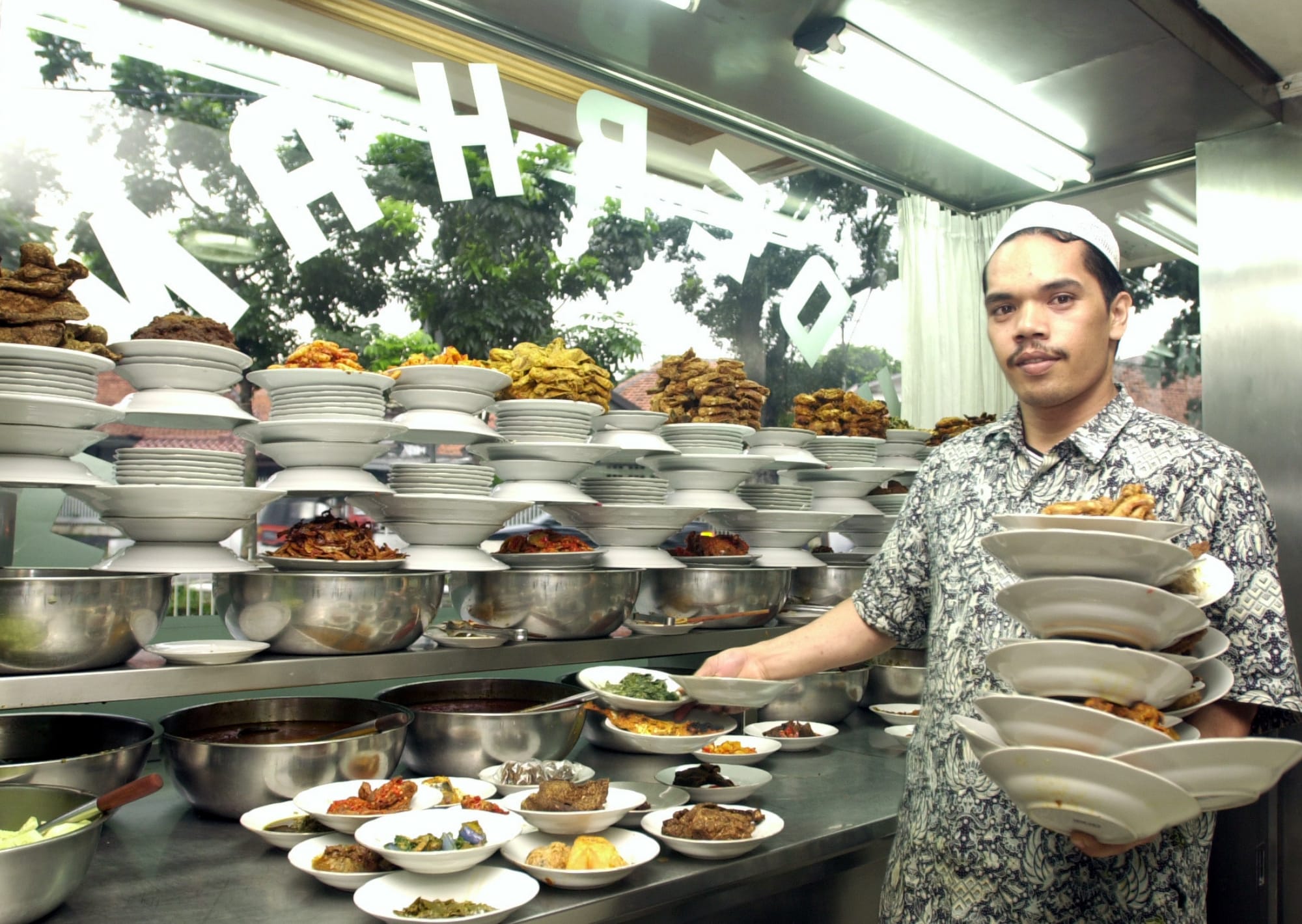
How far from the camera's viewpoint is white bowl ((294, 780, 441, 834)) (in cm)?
178

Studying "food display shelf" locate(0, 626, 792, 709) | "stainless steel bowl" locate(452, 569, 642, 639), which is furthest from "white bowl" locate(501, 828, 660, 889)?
"stainless steel bowl" locate(452, 569, 642, 639)

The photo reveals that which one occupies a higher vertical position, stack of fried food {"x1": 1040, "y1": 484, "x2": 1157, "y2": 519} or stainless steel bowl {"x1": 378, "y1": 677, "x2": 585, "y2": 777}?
stack of fried food {"x1": 1040, "y1": 484, "x2": 1157, "y2": 519}

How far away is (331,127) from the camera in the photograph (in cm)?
333

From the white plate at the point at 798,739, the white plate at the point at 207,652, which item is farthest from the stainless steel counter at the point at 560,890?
the white plate at the point at 207,652

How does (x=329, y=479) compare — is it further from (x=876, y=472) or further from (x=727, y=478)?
(x=876, y=472)

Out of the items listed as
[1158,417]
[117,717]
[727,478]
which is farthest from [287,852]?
[1158,417]

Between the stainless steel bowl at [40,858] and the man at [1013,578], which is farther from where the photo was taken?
the man at [1013,578]

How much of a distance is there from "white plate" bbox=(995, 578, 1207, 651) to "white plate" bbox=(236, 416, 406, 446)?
4.73 ft

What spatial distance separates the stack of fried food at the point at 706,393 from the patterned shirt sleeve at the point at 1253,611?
1.65 metres

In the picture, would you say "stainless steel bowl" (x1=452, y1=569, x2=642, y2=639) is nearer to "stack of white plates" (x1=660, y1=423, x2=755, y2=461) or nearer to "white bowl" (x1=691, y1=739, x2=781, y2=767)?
"white bowl" (x1=691, y1=739, x2=781, y2=767)

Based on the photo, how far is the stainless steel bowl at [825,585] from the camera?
3332 mm

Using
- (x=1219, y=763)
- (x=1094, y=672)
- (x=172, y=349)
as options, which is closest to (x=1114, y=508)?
(x=1094, y=672)

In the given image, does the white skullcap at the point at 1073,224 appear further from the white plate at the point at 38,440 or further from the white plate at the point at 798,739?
the white plate at the point at 38,440

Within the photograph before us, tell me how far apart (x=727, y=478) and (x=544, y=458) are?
0.67 m
